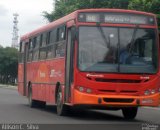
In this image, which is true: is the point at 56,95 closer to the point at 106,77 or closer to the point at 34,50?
the point at 106,77

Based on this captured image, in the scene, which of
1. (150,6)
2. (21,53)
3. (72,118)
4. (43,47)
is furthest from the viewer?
(150,6)

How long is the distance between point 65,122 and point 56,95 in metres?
3.38

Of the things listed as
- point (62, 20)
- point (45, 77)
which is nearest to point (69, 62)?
point (62, 20)

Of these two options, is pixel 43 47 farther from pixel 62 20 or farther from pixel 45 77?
pixel 62 20

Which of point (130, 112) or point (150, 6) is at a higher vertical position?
point (150, 6)

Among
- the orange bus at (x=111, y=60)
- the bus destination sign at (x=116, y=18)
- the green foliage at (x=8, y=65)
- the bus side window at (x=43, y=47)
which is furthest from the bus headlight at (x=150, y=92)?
the green foliage at (x=8, y=65)

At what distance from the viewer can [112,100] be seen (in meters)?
17.2

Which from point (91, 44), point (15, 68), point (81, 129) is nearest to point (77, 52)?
point (91, 44)

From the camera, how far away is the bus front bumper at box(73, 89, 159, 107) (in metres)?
17.0

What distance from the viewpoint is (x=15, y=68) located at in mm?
88750

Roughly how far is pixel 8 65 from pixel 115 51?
7195 cm

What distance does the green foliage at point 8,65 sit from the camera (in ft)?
291

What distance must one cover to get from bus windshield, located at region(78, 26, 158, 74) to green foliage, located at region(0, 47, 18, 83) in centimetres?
7156

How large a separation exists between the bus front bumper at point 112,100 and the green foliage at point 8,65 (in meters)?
71.8
